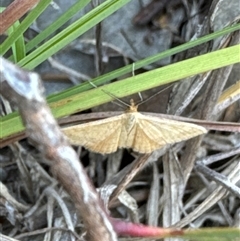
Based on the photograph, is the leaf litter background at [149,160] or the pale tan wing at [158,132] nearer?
the pale tan wing at [158,132]

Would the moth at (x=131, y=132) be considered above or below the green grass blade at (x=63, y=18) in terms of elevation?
below

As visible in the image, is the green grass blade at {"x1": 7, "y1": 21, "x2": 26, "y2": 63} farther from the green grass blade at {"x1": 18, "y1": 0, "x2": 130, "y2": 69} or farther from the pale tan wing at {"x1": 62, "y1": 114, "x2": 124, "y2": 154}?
the pale tan wing at {"x1": 62, "y1": 114, "x2": 124, "y2": 154}

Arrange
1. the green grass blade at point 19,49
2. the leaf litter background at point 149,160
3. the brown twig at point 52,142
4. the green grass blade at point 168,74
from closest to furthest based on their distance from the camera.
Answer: the brown twig at point 52,142, the green grass blade at point 168,74, the green grass blade at point 19,49, the leaf litter background at point 149,160

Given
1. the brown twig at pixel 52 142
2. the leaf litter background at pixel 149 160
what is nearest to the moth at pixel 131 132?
the leaf litter background at pixel 149 160

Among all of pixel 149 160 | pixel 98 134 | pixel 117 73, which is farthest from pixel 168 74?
pixel 149 160

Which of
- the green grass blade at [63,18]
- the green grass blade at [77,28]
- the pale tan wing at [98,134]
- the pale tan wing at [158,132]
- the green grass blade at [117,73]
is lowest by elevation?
the pale tan wing at [158,132]

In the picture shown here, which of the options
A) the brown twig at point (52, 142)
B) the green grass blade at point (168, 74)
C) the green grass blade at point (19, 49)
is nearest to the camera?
the brown twig at point (52, 142)

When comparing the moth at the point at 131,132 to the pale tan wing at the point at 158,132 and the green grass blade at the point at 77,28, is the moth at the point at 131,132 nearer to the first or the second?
the pale tan wing at the point at 158,132

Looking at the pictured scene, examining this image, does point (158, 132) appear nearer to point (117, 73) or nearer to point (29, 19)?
point (117, 73)

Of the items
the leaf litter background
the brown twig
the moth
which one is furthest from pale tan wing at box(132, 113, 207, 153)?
the brown twig
